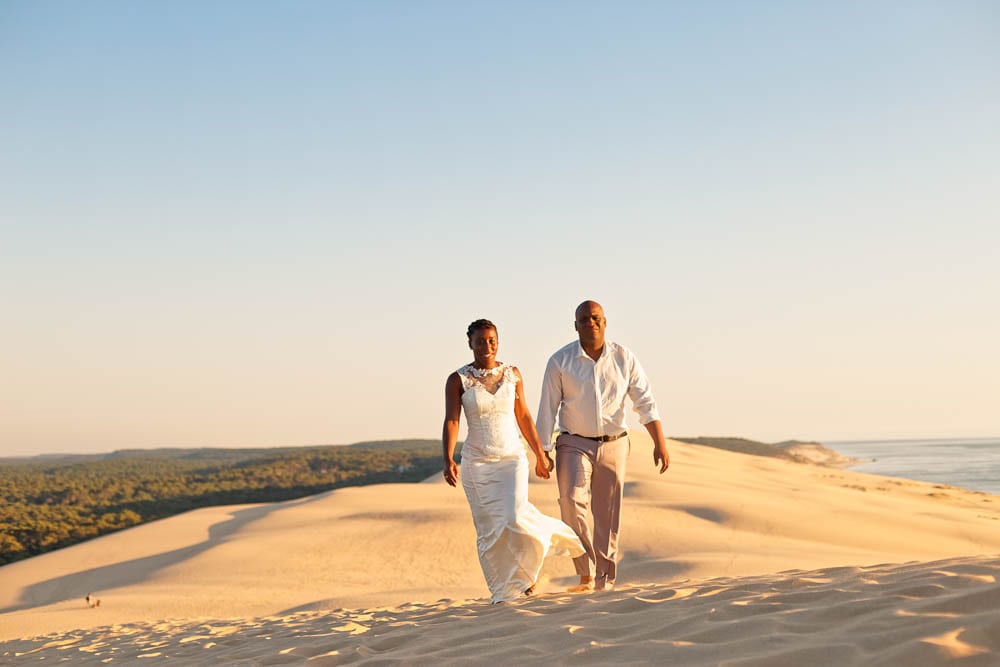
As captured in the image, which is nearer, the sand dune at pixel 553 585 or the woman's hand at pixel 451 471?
the sand dune at pixel 553 585

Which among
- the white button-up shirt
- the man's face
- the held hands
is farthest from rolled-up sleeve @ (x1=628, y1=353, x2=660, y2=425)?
the held hands

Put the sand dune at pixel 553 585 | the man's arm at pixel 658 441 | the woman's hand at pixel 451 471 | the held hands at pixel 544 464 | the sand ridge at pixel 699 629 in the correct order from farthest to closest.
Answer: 1. the man's arm at pixel 658 441
2. the held hands at pixel 544 464
3. the woman's hand at pixel 451 471
4. the sand dune at pixel 553 585
5. the sand ridge at pixel 699 629

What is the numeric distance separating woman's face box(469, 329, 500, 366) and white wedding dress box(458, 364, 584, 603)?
111mm

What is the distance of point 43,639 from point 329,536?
8736 mm

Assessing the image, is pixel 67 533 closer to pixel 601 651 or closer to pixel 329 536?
pixel 329 536

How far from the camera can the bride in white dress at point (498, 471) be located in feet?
23.7

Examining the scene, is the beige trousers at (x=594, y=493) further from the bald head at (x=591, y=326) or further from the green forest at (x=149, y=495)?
the green forest at (x=149, y=495)

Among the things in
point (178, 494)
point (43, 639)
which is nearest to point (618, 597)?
point (43, 639)

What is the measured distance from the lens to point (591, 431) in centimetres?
759

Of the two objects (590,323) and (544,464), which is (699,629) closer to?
(544,464)

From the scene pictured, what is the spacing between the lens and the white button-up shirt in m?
7.61

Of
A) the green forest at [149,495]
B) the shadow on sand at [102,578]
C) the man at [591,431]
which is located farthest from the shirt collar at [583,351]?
the green forest at [149,495]

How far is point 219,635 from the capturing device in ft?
25.8

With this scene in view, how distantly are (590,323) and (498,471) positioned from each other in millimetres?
1400
